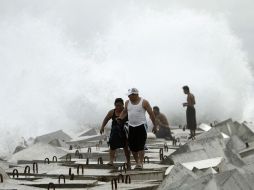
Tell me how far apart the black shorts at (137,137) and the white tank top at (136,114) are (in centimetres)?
7

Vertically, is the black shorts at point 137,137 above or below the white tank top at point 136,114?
below

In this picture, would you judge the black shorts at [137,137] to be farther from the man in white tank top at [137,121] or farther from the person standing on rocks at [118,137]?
the person standing on rocks at [118,137]

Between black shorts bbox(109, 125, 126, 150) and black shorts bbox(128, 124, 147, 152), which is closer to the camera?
black shorts bbox(128, 124, 147, 152)

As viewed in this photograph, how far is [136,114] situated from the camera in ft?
26.9

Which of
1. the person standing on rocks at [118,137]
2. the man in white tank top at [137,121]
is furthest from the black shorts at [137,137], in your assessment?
the person standing on rocks at [118,137]

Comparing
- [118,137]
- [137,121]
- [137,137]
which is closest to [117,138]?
[118,137]

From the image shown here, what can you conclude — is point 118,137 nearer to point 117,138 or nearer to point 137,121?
point 117,138

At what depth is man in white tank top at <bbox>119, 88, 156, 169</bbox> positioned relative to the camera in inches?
324

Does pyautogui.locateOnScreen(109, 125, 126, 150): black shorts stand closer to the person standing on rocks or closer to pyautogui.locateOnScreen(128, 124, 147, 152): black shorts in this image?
the person standing on rocks

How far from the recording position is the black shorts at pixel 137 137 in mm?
8297

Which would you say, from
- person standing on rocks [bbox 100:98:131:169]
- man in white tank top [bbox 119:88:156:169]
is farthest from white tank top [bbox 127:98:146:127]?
person standing on rocks [bbox 100:98:131:169]

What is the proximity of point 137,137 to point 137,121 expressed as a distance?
0.76 ft

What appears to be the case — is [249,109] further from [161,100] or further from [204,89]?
[161,100]

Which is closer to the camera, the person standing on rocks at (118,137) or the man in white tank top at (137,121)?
the man in white tank top at (137,121)
